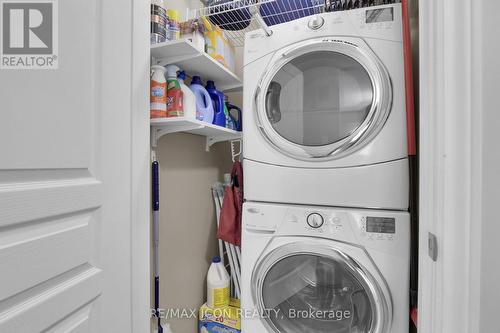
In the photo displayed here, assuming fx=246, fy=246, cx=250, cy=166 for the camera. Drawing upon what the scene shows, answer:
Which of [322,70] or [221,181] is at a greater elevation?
[322,70]

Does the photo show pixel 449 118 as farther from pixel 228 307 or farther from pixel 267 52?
pixel 228 307

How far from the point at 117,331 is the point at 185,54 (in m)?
1.28

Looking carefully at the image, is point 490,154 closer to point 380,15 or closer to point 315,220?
point 315,220

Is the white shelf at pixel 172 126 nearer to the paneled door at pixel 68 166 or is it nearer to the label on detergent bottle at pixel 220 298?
the paneled door at pixel 68 166

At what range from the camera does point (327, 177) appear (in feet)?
4.17

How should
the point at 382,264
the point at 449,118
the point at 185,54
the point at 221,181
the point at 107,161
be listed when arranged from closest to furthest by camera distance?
the point at 449,118, the point at 107,161, the point at 382,264, the point at 185,54, the point at 221,181

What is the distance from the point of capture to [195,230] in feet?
5.76

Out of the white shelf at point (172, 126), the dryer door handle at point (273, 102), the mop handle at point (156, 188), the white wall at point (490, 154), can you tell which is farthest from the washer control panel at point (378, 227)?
the mop handle at point (156, 188)

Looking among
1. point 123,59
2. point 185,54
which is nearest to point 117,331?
point 123,59

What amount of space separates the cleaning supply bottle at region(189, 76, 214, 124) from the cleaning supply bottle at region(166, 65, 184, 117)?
160mm

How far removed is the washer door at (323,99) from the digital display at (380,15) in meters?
0.15

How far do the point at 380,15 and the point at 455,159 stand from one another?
93 centimetres

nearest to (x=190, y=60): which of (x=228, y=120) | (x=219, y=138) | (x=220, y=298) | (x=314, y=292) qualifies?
(x=228, y=120)

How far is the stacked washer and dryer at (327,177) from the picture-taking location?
1165mm
